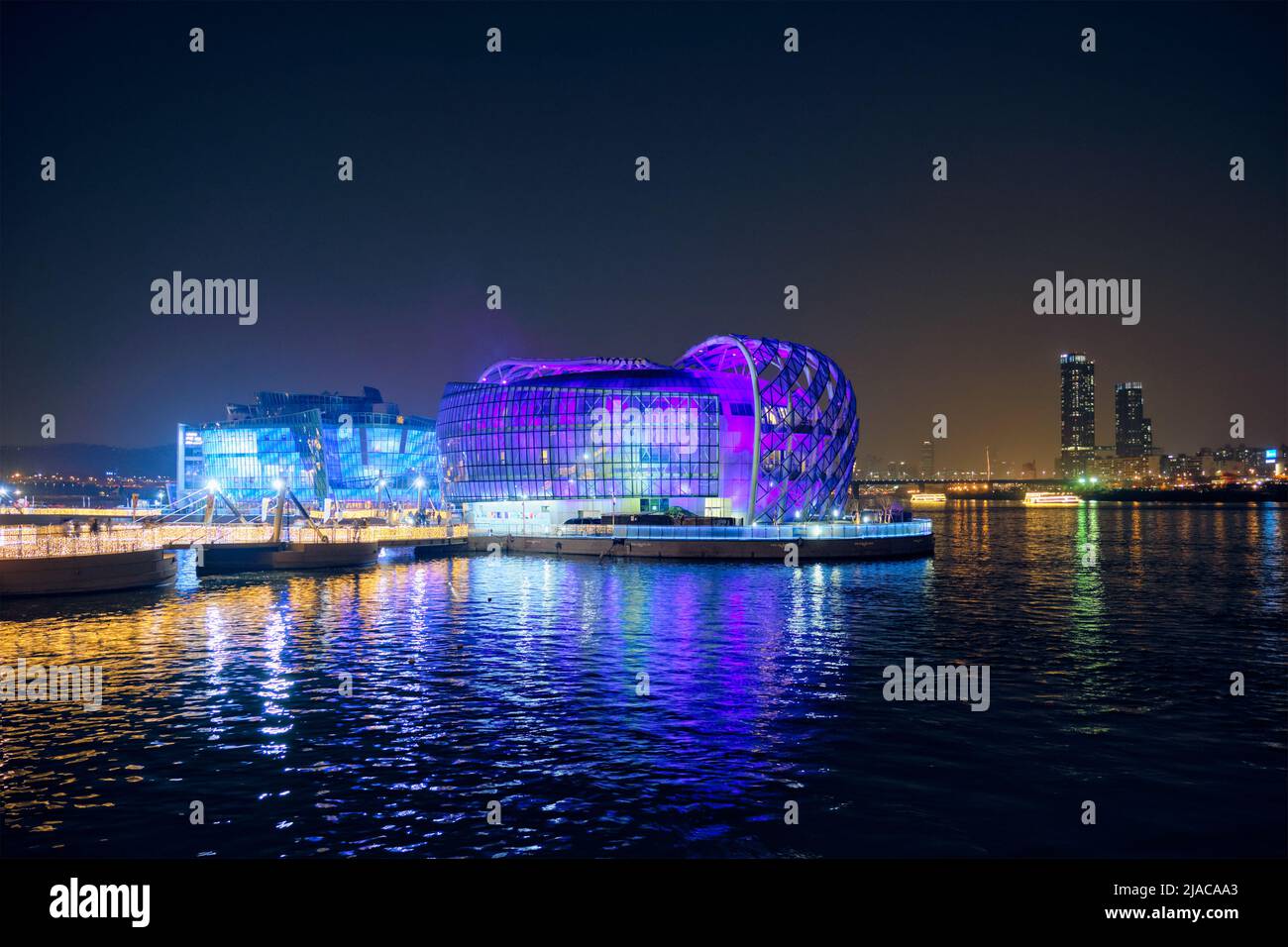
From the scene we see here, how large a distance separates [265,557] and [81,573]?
74.0 ft

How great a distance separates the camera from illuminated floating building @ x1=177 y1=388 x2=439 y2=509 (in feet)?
563

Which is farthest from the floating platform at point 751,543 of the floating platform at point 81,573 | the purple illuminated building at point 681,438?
the floating platform at point 81,573

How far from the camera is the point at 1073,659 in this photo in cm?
3631

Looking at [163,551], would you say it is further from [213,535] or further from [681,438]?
[681,438]

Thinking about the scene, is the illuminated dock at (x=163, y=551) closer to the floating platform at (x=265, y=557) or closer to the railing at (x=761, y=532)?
the floating platform at (x=265, y=557)

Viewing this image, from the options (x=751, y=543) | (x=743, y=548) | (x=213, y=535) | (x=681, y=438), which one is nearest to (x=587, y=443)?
(x=681, y=438)

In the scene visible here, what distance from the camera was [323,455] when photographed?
171 m

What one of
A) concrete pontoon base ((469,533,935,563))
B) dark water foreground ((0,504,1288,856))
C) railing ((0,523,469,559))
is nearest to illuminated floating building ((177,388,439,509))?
railing ((0,523,469,559))

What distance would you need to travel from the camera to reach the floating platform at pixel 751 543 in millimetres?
84188

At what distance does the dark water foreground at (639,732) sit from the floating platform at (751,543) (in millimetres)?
31615
